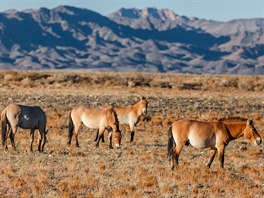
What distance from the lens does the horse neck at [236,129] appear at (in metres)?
17.5

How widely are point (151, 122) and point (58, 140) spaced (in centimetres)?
764

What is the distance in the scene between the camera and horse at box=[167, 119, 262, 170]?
16.9 meters

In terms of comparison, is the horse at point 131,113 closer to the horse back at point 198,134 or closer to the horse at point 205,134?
the horse at point 205,134

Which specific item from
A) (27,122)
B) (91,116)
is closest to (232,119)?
(91,116)

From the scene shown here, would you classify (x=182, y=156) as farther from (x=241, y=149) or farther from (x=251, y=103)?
(x=251, y=103)

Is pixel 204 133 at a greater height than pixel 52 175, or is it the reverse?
pixel 204 133

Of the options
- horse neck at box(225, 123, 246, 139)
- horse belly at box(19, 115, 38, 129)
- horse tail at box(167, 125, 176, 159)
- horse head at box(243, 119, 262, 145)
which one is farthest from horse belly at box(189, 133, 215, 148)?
horse belly at box(19, 115, 38, 129)

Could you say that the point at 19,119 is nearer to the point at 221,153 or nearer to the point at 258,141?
the point at 221,153

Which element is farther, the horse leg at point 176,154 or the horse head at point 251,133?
the horse head at point 251,133

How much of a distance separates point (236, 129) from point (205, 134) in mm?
1182

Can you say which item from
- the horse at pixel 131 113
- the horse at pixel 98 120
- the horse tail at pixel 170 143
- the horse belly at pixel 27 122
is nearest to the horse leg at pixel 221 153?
the horse tail at pixel 170 143

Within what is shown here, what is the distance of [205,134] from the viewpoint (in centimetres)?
1695

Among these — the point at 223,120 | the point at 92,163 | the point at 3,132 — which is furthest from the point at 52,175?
the point at 223,120

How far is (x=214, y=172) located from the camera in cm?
1670
